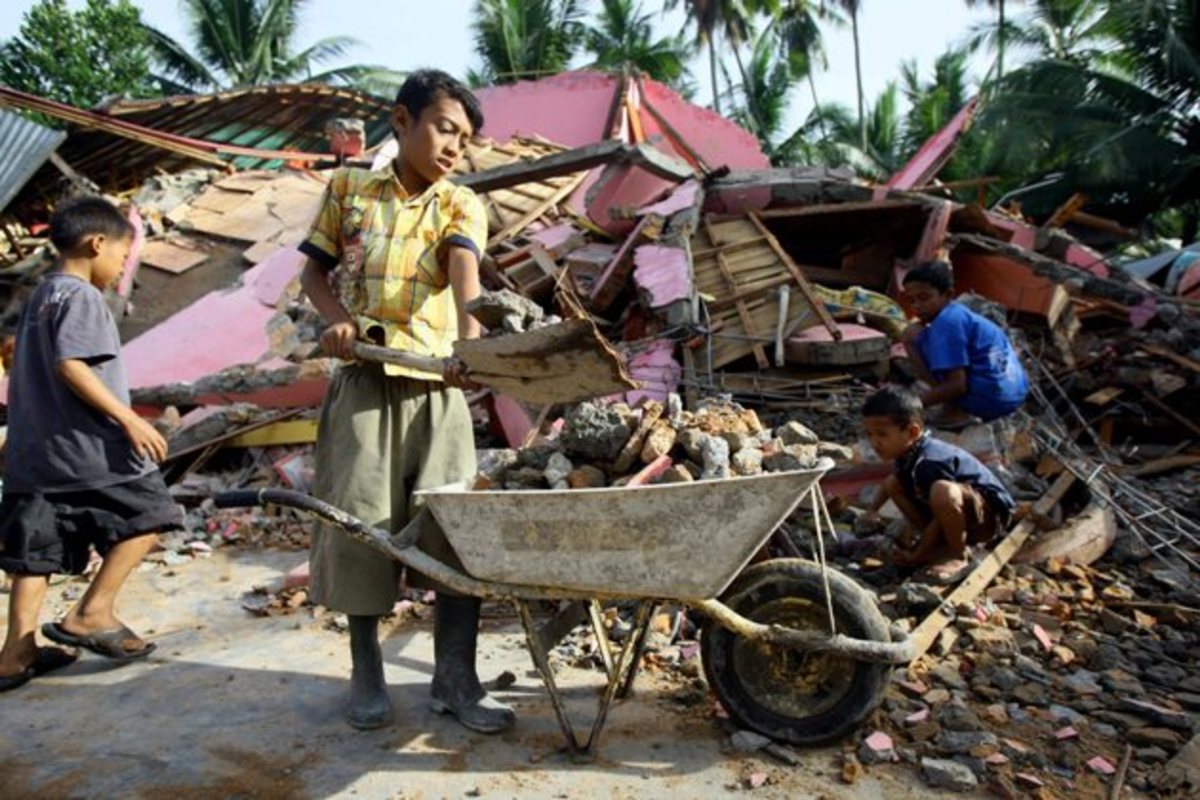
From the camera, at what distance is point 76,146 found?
1078 cm

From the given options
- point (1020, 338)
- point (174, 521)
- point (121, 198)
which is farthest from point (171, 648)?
point (121, 198)

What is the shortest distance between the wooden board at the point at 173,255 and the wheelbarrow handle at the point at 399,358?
7.70m

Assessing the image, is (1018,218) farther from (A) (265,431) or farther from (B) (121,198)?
(B) (121,198)

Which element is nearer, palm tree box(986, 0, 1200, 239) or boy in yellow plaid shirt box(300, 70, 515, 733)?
boy in yellow plaid shirt box(300, 70, 515, 733)

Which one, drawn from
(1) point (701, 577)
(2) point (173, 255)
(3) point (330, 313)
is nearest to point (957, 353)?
(1) point (701, 577)

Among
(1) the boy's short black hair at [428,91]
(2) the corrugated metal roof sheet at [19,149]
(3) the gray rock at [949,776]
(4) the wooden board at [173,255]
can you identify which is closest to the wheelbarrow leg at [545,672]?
(3) the gray rock at [949,776]

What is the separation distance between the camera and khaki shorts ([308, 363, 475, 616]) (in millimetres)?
2518

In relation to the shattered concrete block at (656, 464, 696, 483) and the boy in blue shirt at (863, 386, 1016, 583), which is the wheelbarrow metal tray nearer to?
the shattered concrete block at (656, 464, 696, 483)

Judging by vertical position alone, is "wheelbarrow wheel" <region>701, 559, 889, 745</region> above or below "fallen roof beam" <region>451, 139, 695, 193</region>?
below

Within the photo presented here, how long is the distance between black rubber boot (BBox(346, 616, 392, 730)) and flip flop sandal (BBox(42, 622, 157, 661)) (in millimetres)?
1115

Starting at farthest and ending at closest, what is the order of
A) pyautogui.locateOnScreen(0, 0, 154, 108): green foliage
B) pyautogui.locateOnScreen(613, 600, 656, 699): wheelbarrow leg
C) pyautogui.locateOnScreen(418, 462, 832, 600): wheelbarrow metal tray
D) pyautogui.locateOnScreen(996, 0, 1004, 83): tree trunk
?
pyautogui.locateOnScreen(996, 0, 1004, 83): tree trunk → pyautogui.locateOnScreen(0, 0, 154, 108): green foliage → pyautogui.locateOnScreen(613, 600, 656, 699): wheelbarrow leg → pyautogui.locateOnScreen(418, 462, 832, 600): wheelbarrow metal tray

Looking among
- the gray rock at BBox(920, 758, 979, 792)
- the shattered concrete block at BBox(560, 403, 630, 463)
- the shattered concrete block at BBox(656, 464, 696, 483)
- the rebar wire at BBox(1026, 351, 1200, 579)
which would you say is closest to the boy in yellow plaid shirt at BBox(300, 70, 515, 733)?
the shattered concrete block at BBox(560, 403, 630, 463)

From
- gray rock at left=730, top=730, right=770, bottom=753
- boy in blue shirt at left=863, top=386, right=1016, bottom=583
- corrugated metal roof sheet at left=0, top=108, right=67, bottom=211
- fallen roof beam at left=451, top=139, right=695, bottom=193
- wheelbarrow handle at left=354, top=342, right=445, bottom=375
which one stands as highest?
corrugated metal roof sheet at left=0, top=108, right=67, bottom=211

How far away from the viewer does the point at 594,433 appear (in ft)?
9.07
